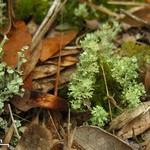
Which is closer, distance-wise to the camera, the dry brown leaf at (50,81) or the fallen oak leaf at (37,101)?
the fallen oak leaf at (37,101)

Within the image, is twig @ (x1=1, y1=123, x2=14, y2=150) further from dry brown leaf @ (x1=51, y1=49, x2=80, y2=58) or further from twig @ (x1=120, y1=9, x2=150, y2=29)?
twig @ (x1=120, y1=9, x2=150, y2=29)

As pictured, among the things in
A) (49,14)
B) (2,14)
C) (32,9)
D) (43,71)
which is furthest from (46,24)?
(43,71)

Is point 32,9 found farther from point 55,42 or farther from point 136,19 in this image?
point 136,19

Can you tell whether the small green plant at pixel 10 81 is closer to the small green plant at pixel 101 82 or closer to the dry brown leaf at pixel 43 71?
the dry brown leaf at pixel 43 71

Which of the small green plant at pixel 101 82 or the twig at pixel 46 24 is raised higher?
the twig at pixel 46 24

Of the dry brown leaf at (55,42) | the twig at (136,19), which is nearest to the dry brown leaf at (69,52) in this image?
the dry brown leaf at (55,42)

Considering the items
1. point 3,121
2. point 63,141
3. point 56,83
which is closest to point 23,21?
point 56,83

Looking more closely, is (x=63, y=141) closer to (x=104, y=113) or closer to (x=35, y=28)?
(x=104, y=113)
